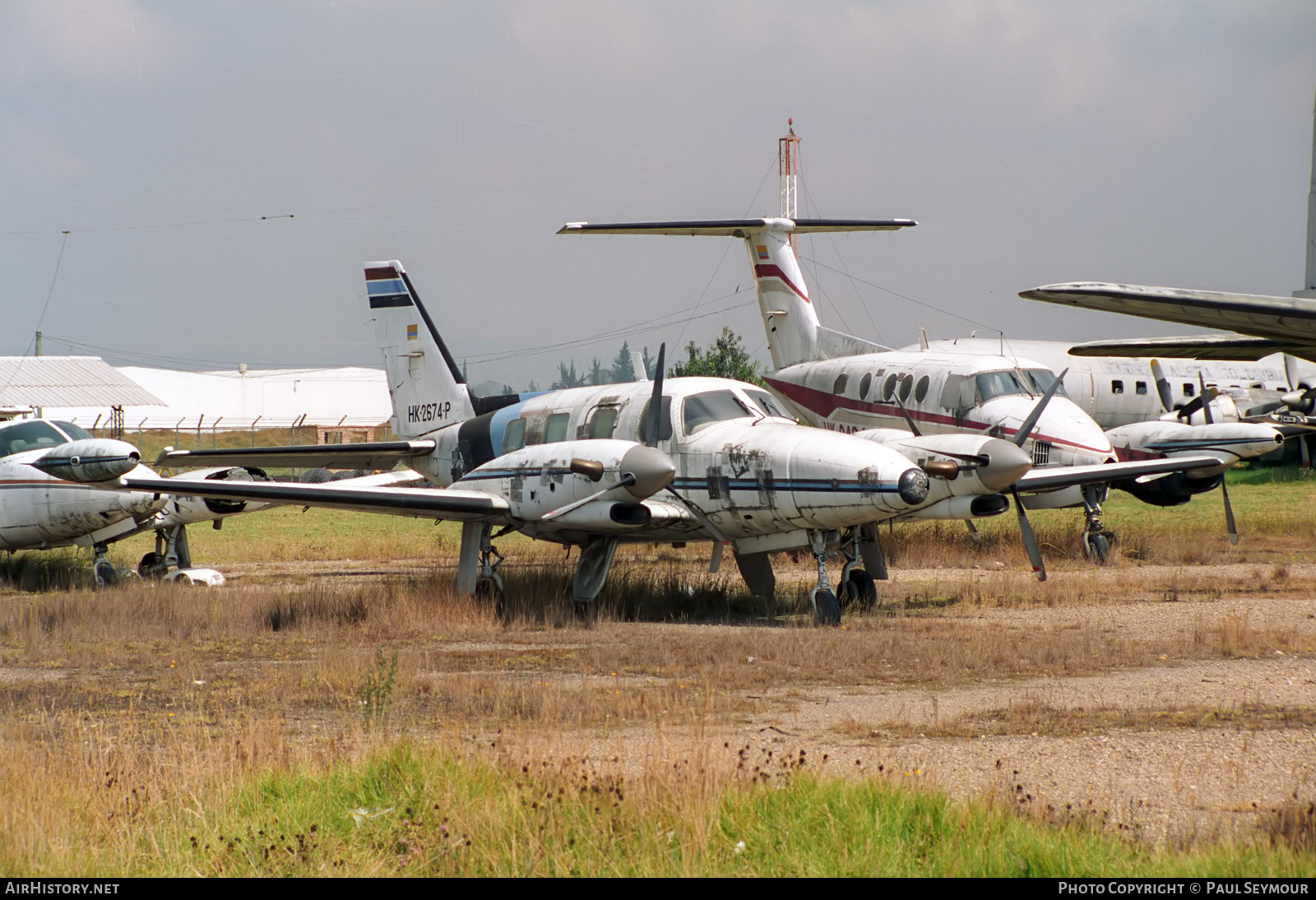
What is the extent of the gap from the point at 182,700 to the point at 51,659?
3322mm

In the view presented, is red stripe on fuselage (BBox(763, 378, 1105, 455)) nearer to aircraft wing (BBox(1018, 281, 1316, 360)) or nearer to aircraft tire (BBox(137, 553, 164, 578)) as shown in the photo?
aircraft wing (BBox(1018, 281, 1316, 360))

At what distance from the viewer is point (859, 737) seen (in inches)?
314

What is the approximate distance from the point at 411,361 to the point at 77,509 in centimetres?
565

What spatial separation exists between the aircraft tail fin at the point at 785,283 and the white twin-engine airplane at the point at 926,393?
0.9 inches

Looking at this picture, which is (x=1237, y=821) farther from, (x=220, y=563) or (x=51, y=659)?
(x=220, y=563)

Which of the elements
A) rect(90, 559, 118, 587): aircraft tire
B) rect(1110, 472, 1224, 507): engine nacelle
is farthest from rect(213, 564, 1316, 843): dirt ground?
rect(90, 559, 118, 587): aircraft tire

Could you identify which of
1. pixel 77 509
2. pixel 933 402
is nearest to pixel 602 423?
pixel 933 402

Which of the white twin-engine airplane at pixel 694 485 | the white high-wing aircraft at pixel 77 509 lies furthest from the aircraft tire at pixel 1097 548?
the white high-wing aircraft at pixel 77 509

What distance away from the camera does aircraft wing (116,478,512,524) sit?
1462 cm

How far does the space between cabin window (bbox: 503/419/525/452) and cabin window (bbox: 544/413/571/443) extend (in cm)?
58

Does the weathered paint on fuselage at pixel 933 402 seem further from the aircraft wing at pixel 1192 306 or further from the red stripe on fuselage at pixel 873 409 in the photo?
the aircraft wing at pixel 1192 306

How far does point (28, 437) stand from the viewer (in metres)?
19.0

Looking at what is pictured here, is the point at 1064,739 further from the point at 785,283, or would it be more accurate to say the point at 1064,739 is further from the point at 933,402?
the point at 785,283

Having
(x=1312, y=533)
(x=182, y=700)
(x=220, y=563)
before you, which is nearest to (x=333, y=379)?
(x=220, y=563)
